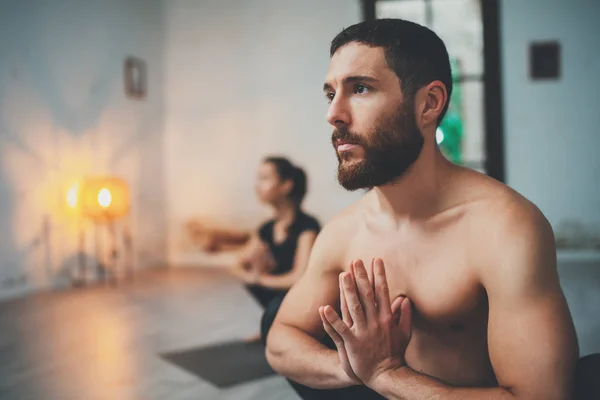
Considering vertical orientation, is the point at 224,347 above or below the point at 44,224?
below

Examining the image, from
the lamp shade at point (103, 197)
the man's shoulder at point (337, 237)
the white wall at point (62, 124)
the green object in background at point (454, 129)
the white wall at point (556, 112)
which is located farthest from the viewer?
the green object in background at point (454, 129)

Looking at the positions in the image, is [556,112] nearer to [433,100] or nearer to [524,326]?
[433,100]

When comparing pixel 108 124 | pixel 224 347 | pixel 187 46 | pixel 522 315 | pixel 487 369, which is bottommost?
pixel 224 347

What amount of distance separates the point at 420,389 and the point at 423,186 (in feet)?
1.28

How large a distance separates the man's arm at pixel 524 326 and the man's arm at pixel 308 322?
25cm

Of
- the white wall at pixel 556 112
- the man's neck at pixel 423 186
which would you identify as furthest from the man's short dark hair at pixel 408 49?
the white wall at pixel 556 112

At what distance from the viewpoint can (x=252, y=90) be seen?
Result: 557 centimetres

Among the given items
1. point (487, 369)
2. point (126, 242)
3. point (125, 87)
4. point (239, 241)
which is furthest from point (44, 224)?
point (487, 369)

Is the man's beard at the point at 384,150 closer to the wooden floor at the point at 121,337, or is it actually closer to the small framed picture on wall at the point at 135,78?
the wooden floor at the point at 121,337

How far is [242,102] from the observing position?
18.3 ft

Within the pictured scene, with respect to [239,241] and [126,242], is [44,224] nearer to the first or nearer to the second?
[126,242]

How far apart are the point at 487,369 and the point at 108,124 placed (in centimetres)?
442

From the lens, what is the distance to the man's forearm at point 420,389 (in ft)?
3.09

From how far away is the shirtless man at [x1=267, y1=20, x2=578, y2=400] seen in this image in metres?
0.93
